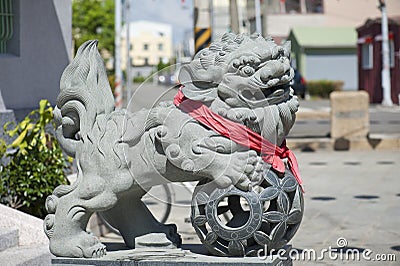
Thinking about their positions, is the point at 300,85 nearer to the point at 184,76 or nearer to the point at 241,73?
the point at 184,76

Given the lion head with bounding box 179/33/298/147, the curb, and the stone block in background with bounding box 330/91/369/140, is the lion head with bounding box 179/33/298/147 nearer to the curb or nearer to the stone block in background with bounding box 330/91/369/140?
the stone block in background with bounding box 330/91/369/140

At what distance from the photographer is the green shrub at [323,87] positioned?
43.6m

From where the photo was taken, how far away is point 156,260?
16.0 ft

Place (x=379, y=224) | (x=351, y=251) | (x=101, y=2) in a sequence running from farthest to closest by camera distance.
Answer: (x=101, y=2) → (x=379, y=224) → (x=351, y=251)

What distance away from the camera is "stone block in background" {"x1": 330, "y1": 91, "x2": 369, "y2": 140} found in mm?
16109

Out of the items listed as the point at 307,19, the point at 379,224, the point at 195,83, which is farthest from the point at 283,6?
the point at 195,83

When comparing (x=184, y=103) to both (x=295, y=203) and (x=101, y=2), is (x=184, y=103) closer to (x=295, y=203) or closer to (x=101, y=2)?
(x=295, y=203)

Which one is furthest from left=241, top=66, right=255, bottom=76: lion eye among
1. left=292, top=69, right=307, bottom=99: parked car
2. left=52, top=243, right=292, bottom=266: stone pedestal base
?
left=292, top=69, right=307, bottom=99: parked car

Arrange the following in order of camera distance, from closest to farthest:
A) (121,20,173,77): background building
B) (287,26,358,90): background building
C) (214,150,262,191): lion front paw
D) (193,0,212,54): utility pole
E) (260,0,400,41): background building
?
(214,150,262,191): lion front paw, (193,0,212,54): utility pole, (287,26,358,90): background building, (260,0,400,41): background building, (121,20,173,77): background building

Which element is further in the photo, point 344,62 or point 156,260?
point 344,62

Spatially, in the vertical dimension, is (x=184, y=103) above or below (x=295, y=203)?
above

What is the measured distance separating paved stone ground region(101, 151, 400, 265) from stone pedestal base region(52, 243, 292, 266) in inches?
52.7

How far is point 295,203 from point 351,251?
2561 mm

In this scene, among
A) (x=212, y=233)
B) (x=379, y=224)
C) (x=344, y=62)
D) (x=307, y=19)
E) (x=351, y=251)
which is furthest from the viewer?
(x=307, y=19)
